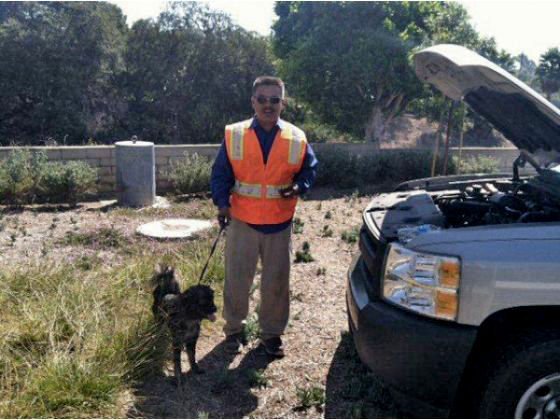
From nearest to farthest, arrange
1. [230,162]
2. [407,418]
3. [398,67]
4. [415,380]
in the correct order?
1. [415,380]
2. [407,418]
3. [230,162]
4. [398,67]

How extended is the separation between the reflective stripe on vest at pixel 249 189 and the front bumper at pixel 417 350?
1.25 meters

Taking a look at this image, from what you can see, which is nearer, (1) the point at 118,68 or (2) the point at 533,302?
(2) the point at 533,302

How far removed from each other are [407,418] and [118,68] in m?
15.8

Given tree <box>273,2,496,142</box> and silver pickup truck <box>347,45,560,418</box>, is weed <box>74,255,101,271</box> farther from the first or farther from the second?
tree <box>273,2,496,142</box>

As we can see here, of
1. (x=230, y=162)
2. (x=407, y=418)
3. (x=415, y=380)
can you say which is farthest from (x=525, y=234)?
(x=230, y=162)

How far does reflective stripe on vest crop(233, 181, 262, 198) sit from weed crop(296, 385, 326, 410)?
1297 millimetres

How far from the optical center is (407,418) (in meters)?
3.09

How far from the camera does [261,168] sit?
3.62 m

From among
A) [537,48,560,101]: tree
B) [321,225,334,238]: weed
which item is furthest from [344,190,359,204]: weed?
[537,48,560,101]: tree

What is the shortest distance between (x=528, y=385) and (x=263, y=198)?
1.95m

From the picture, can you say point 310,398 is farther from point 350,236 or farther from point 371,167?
point 371,167

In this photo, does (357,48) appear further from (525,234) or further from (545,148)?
(525,234)

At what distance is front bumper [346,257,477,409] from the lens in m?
2.42

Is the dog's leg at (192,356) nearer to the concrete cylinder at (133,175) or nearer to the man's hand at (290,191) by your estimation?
the man's hand at (290,191)
